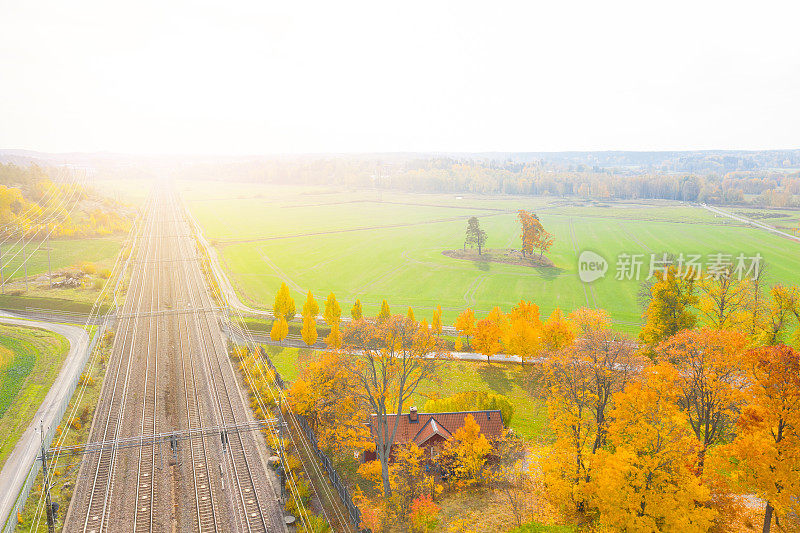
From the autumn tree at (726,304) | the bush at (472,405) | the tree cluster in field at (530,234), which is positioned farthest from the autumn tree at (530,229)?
the bush at (472,405)

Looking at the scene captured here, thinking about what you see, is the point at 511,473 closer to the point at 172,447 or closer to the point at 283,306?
the point at 172,447

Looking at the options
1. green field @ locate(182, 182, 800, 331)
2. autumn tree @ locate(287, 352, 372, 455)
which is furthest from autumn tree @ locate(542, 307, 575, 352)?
autumn tree @ locate(287, 352, 372, 455)

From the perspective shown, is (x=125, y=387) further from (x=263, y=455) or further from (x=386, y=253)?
(x=386, y=253)

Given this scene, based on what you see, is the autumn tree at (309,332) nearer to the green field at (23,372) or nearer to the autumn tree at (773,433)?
the green field at (23,372)

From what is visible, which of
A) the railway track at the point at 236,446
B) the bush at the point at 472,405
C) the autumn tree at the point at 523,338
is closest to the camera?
the railway track at the point at 236,446

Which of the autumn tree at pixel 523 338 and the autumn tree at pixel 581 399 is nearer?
the autumn tree at pixel 581 399

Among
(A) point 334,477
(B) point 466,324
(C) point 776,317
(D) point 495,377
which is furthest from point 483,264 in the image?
(A) point 334,477
